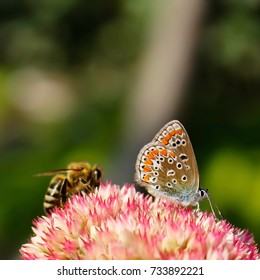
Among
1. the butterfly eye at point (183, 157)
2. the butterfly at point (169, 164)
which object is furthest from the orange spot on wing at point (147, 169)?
the butterfly eye at point (183, 157)

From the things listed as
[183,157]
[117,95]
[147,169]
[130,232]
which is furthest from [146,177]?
[117,95]

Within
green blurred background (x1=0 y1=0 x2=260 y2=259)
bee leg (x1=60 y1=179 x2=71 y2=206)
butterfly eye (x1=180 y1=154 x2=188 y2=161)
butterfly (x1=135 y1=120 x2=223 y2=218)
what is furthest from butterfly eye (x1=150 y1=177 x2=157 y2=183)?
green blurred background (x1=0 y1=0 x2=260 y2=259)

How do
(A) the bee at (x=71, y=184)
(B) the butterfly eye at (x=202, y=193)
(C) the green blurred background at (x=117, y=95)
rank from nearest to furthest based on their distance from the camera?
1. (B) the butterfly eye at (x=202, y=193)
2. (A) the bee at (x=71, y=184)
3. (C) the green blurred background at (x=117, y=95)

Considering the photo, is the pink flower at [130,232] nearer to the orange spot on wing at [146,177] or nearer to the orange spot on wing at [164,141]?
the orange spot on wing at [146,177]

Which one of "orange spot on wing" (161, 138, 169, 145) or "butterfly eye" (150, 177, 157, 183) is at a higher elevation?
"orange spot on wing" (161, 138, 169, 145)

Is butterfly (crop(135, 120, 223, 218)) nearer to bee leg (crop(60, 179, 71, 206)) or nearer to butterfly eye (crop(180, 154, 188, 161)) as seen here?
butterfly eye (crop(180, 154, 188, 161))

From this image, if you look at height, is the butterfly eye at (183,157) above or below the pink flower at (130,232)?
above

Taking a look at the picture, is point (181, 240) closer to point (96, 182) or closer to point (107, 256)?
point (107, 256)
